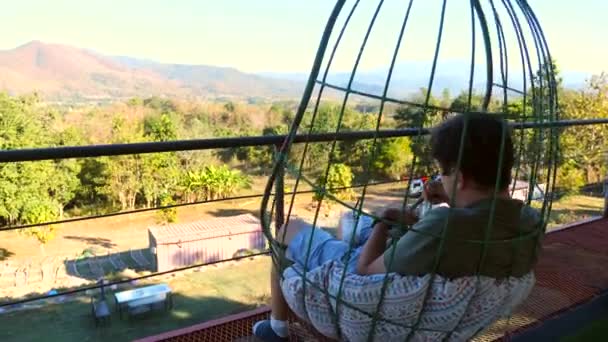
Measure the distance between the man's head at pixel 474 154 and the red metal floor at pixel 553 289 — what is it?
23.1 inches

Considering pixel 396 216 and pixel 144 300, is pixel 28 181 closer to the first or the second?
pixel 144 300

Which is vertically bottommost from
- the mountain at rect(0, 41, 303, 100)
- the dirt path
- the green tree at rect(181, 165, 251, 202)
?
the dirt path

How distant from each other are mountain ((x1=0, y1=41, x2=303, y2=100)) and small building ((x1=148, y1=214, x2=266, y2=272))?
34.4 m

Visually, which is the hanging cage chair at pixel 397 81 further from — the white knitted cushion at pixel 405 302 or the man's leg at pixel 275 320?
the man's leg at pixel 275 320

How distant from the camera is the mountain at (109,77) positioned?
171 feet

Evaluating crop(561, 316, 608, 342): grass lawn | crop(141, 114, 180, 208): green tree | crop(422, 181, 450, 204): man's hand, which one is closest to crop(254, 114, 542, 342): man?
crop(422, 181, 450, 204): man's hand

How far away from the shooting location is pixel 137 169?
78.3 ft

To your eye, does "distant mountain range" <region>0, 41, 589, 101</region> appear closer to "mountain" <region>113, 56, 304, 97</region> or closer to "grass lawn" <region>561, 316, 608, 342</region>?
"mountain" <region>113, 56, 304, 97</region>

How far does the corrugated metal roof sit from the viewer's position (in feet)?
56.4

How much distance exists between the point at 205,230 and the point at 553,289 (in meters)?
16.3

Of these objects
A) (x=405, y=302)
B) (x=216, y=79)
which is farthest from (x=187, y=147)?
(x=216, y=79)

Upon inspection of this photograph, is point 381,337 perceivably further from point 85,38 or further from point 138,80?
point 85,38

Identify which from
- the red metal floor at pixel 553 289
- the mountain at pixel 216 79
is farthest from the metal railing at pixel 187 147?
the mountain at pixel 216 79

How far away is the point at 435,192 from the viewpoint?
118cm
